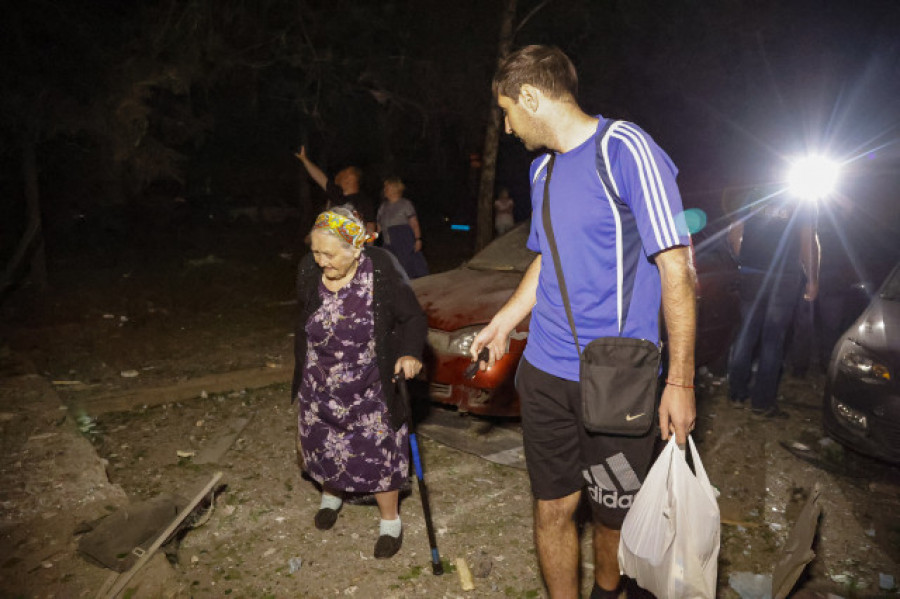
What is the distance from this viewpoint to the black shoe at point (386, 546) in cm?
362

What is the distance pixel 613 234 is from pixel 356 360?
1678mm

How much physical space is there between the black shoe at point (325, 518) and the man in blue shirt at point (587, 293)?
1658mm

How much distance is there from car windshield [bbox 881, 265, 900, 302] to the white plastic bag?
3.53 m

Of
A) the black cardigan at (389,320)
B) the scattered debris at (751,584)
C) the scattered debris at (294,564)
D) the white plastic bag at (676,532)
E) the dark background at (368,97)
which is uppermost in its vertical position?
the dark background at (368,97)

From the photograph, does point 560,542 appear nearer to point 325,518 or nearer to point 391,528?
point 391,528

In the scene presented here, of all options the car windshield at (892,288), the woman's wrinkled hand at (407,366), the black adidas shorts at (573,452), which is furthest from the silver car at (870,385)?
the woman's wrinkled hand at (407,366)

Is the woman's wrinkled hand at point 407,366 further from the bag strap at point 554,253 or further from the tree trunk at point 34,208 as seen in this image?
the tree trunk at point 34,208

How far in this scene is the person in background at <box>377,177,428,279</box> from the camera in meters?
8.19

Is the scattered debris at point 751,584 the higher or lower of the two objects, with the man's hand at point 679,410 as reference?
lower

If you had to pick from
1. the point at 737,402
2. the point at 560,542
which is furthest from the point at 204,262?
the point at 560,542

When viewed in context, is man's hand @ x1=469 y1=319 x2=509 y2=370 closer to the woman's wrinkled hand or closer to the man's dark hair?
the woman's wrinkled hand

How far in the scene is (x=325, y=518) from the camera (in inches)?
155

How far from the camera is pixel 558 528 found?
105 inches

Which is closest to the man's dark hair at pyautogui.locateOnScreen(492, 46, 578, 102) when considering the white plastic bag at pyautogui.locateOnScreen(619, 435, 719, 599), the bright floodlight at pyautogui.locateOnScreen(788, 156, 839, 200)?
the white plastic bag at pyautogui.locateOnScreen(619, 435, 719, 599)
